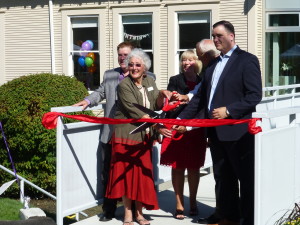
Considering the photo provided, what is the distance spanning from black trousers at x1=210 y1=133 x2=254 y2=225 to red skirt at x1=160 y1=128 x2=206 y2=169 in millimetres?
545

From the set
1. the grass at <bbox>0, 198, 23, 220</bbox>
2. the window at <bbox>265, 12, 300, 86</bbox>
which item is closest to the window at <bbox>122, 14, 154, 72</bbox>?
the window at <bbox>265, 12, 300, 86</bbox>

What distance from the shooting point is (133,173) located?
20.5 ft

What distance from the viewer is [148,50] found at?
15734 mm

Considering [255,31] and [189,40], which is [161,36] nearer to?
[189,40]

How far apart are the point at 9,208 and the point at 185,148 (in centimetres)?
375

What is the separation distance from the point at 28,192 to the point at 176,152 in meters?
4.37

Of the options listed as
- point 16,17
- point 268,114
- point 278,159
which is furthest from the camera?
point 16,17

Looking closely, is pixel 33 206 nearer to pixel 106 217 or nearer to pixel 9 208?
pixel 9 208

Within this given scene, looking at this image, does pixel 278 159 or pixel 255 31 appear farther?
pixel 255 31

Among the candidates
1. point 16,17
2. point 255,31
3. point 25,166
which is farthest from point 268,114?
point 16,17

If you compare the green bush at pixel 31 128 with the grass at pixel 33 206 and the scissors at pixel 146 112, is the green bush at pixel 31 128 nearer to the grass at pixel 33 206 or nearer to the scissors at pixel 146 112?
the grass at pixel 33 206

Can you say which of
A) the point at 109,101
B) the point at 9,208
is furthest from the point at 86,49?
the point at 109,101

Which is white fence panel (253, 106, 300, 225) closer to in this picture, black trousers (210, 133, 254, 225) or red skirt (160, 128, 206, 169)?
black trousers (210, 133, 254, 225)

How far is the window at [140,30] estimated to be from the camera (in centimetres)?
1575
